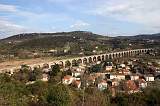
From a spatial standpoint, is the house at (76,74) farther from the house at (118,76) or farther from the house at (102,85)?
the house at (102,85)

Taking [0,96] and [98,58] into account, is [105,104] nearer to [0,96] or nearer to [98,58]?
[0,96]

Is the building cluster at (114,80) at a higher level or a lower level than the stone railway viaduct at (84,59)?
higher

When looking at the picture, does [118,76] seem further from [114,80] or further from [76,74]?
[76,74]

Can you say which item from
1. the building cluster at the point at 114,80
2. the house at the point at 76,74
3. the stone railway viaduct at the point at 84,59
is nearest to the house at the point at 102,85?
the building cluster at the point at 114,80

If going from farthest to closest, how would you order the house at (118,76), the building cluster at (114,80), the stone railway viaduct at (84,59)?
1. the stone railway viaduct at (84,59)
2. the house at (118,76)
3. the building cluster at (114,80)

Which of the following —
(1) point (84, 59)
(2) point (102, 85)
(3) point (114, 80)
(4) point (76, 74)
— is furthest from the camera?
(1) point (84, 59)

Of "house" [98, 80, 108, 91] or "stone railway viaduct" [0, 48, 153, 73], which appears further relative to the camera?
"stone railway viaduct" [0, 48, 153, 73]

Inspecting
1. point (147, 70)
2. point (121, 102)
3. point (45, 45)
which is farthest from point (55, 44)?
point (121, 102)

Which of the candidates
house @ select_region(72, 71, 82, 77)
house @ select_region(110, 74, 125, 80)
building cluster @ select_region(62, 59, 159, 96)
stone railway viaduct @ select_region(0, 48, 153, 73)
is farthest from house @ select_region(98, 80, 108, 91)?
stone railway viaduct @ select_region(0, 48, 153, 73)

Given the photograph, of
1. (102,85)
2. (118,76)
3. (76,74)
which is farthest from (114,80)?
(76,74)

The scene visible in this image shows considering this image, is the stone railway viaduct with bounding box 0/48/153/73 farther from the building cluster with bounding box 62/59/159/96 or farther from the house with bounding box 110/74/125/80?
the house with bounding box 110/74/125/80

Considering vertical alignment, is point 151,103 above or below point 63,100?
below
